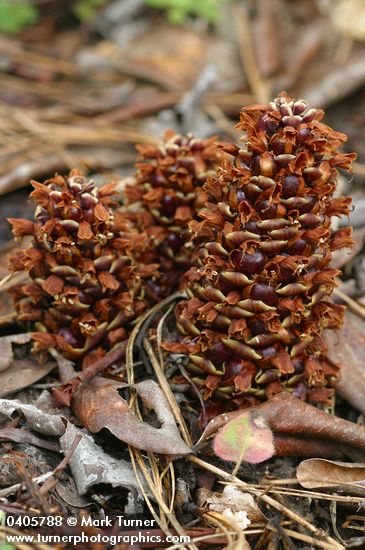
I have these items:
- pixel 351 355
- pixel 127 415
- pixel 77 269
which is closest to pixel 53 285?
pixel 77 269

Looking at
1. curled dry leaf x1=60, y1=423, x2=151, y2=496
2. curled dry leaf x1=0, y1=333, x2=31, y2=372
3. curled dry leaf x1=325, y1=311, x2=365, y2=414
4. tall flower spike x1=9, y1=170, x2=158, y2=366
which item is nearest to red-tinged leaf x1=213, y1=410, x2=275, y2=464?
curled dry leaf x1=60, y1=423, x2=151, y2=496

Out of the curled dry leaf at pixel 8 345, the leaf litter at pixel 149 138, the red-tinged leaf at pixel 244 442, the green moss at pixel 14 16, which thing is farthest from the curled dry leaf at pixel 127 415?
the green moss at pixel 14 16

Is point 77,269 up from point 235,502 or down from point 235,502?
up

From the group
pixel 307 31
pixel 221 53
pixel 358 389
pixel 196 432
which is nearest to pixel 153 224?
pixel 196 432

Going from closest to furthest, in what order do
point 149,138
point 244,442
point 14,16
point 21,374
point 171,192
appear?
1. point 244,442
2. point 21,374
3. point 171,192
4. point 149,138
5. point 14,16

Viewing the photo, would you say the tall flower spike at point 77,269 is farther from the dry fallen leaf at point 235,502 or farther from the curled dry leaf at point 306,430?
the dry fallen leaf at point 235,502

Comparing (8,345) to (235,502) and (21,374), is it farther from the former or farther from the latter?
(235,502)
